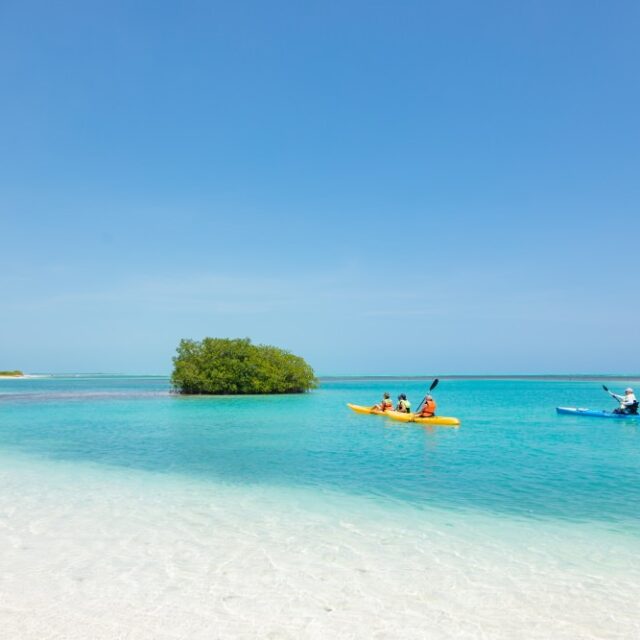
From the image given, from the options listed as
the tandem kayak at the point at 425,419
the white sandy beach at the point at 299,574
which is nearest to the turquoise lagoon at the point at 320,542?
the white sandy beach at the point at 299,574

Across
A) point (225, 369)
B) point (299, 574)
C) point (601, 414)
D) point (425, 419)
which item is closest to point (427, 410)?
point (425, 419)

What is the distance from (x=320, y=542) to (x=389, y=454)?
358 inches

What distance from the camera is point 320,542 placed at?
26.5ft

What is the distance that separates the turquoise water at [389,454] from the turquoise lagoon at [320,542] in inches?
4.0

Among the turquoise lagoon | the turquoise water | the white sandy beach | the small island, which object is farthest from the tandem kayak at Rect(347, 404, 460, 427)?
the small island

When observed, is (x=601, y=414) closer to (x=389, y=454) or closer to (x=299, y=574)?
(x=389, y=454)

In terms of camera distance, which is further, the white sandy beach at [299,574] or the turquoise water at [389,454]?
the turquoise water at [389,454]

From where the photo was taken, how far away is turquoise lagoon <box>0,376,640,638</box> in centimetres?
553

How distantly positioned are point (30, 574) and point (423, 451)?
42.2 feet

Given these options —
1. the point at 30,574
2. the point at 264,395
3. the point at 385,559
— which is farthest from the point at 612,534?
the point at 264,395

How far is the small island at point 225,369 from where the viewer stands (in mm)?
51062

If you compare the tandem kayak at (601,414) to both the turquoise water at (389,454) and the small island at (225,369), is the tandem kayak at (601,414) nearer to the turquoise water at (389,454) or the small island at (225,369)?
the turquoise water at (389,454)

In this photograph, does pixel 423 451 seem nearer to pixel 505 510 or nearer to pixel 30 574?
pixel 505 510

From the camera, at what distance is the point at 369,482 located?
12.6 metres
